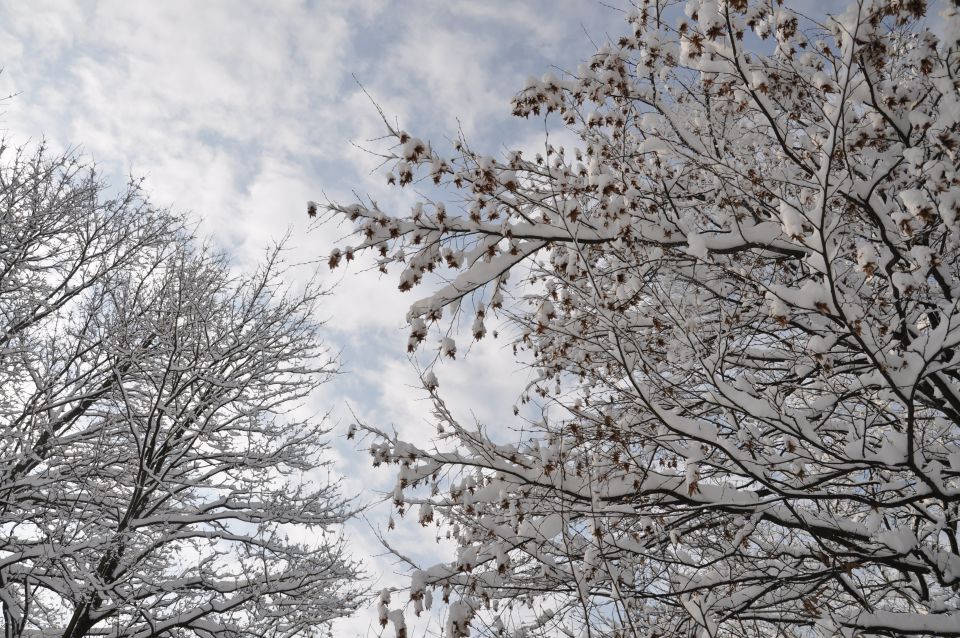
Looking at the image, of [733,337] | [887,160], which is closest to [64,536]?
[733,337]

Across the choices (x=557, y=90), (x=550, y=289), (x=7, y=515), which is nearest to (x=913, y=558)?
(x=550, y=289)

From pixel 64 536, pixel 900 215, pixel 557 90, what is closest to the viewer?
pixel 900 215

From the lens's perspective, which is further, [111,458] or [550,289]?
[111,458]

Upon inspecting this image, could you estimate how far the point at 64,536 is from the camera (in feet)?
18.4

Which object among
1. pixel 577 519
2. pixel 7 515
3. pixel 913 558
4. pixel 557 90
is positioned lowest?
pixel 913 558

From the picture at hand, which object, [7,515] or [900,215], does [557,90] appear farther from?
[7,515]

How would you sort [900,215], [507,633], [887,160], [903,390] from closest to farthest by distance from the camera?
[900,215] < [903,390] < [887,160] < [507,633]

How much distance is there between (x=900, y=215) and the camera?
8.28 ft

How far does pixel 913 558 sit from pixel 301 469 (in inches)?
260

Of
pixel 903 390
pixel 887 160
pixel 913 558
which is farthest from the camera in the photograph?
pixel 913 558

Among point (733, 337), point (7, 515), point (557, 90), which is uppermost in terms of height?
point (557, 90)

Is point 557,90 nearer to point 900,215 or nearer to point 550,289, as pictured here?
point 550,289

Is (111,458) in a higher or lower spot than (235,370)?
lower

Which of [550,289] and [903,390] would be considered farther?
[550,289]
